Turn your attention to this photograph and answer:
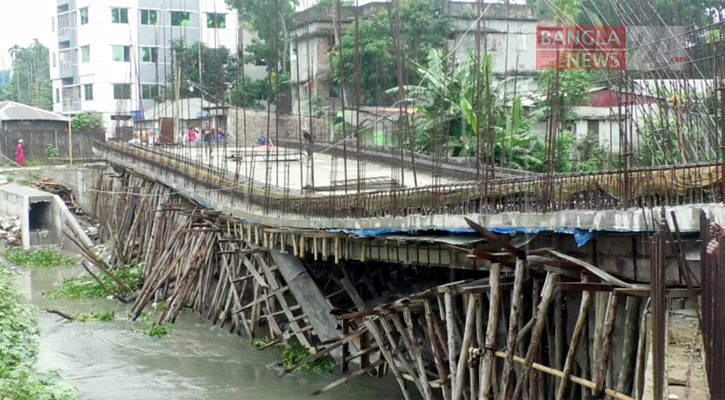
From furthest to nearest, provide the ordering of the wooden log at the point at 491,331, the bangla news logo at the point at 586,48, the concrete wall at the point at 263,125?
the concrete wall at the point at 263,125 < the bangla news logo at the point at 586,48 < the wooden log at the point at 491,331

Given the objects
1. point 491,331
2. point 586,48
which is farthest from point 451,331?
point 586,48

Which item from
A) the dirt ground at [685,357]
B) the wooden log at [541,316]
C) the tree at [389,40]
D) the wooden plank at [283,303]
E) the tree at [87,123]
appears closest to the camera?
the dirt ground at [685,357]

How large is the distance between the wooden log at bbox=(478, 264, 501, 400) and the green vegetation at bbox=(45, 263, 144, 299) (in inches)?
576

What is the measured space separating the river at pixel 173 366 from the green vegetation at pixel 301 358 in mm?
205

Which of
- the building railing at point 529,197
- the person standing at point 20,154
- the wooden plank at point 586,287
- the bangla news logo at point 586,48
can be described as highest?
the bangla news logo at point 586,48

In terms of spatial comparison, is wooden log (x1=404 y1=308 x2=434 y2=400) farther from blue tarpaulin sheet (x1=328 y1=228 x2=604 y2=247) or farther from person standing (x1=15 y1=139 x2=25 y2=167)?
person standing (x1=15 y1=139 x2=25 y2=167)

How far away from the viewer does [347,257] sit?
15336 mm

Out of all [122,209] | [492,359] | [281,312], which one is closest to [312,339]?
[281,312]

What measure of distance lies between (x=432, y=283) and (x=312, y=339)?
2799mm

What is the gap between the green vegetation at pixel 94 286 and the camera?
23.7 m

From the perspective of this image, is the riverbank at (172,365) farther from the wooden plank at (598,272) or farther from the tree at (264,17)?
the tree at (264,17)

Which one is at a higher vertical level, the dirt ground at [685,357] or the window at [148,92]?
the window at [148,92]

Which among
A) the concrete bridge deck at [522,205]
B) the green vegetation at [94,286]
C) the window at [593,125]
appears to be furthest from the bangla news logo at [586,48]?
the green vegetation at [94,286]

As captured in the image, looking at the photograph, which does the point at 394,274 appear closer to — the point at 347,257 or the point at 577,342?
the point at 347,257
